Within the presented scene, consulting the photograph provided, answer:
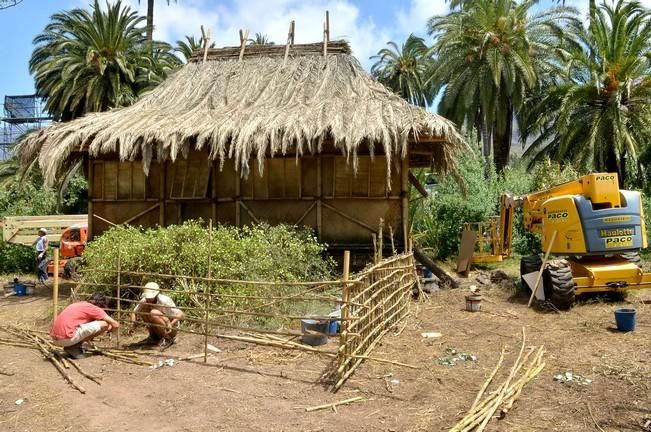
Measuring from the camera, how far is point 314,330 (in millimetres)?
7578

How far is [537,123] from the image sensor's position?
22.4 m

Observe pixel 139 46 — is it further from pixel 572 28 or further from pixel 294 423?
pixel 294 423

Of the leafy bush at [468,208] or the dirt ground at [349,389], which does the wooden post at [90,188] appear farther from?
the leafy bush at [468,208]

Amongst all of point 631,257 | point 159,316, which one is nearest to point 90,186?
point 159,316

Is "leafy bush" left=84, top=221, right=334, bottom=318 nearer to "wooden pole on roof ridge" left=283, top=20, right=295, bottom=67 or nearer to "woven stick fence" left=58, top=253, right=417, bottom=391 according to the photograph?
"woven stick fence" left=58, top=253, right=417, bottom=391

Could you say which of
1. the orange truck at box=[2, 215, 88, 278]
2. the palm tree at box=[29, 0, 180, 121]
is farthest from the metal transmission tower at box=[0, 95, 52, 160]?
the orange truck at box=[2, 215, 88, 278]

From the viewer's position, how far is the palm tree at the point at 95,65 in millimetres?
23672

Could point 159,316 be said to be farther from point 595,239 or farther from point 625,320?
point 595,239

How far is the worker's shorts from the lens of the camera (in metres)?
7.01

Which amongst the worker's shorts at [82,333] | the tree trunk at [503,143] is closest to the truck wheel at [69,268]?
the worker's shorts at [82,333]

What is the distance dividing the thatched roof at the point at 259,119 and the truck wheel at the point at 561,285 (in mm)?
2845

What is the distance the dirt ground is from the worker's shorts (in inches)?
11.3

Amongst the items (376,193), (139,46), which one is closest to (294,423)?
(376,193)

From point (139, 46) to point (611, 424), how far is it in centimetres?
2494
